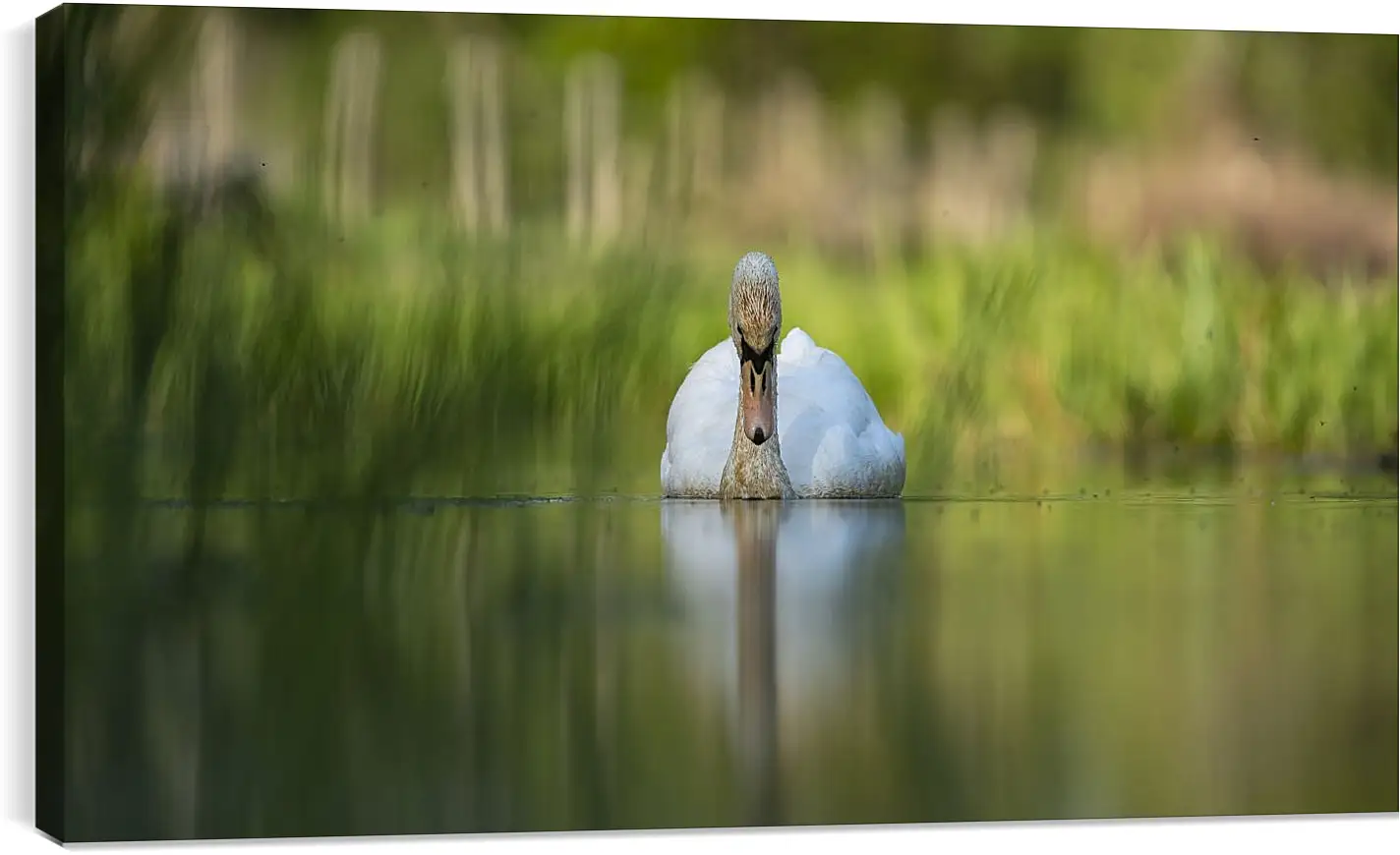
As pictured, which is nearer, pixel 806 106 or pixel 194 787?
pixel 194 787

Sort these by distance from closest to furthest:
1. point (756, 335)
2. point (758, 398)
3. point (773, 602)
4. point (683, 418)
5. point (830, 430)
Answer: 1. point (773, 602)
2. point (683, 418)
3. point (756, 335)
4. point (830, 430)
5. point (758, 398)

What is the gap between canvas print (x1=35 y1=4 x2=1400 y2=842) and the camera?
505 cm

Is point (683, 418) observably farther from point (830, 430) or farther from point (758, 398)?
point (758, 398)

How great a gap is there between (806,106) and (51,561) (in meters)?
2.66

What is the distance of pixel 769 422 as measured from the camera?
9.07m

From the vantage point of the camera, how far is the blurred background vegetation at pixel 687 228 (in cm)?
591

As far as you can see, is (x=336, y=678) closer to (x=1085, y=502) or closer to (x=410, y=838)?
(x=410, y=838)

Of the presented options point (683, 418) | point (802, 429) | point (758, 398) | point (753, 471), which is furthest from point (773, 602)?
point (758, 398)

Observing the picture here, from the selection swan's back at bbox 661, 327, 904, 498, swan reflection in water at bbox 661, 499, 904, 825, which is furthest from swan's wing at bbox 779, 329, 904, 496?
swan reflection in water at bbox 661, 499, 904, 825

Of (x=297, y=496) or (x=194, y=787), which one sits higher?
(x=297, y=496)

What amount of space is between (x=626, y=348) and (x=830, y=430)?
6.06 ft

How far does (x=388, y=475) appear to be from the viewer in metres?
6.36

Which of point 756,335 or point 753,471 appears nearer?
point 756,335

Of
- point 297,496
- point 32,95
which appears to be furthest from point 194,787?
point 32,95
